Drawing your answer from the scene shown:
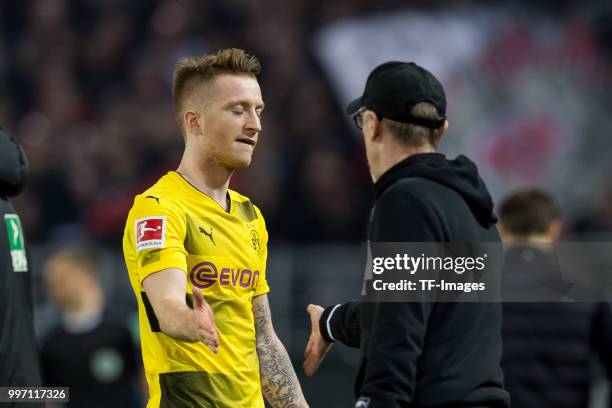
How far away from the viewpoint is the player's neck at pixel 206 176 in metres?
4.58

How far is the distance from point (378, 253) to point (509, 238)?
6.89ft

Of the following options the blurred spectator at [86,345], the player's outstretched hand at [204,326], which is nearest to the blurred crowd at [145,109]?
the blurred spectator at [86,345]

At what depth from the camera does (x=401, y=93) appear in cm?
418

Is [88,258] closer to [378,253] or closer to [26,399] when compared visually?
[26,399]

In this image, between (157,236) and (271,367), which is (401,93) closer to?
(157,236)

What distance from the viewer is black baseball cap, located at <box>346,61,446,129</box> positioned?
13.7ft

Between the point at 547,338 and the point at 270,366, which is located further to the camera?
the point at 547,338

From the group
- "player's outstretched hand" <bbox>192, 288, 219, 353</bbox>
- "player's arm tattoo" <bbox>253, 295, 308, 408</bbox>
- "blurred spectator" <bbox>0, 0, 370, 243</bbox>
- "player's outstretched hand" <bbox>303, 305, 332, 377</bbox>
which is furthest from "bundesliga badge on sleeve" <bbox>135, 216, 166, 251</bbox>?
"blurred spectator" <bbox>0, 0, 370, 243</bbox>

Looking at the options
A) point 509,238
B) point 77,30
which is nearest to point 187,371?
point 509,238

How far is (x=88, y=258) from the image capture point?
8055mm

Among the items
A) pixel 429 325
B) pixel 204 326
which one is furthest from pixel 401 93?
pixel 204 326

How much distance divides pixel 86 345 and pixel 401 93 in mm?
4335

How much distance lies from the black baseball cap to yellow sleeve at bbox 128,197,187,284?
2.54 ft

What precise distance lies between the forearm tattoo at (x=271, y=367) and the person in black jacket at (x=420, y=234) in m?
0.75
